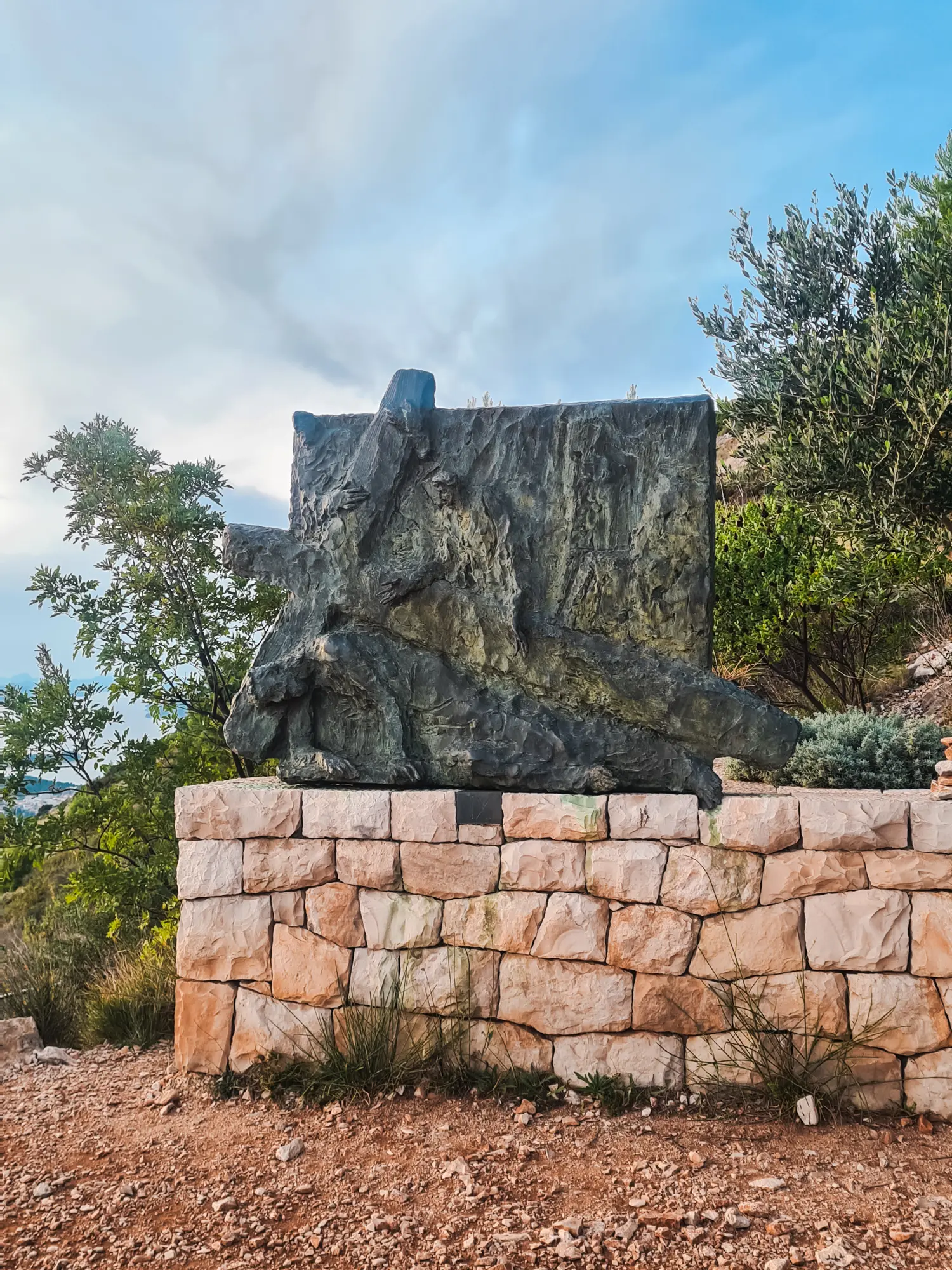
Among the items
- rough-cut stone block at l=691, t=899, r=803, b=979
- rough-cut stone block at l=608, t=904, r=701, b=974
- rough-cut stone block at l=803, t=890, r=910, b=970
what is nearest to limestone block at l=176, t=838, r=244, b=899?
rough-cut stone block at l=608, t=904, r=701, b=974

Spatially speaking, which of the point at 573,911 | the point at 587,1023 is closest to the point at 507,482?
the point at 573,911

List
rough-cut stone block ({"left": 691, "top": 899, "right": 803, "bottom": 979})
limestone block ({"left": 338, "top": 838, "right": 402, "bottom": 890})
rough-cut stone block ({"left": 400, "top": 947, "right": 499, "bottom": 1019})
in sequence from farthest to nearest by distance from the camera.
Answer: limestone block ({"left": 338, "top": 838, "right": 402, "bottom": 890}), rough-cut stone block ({"left": 400, "top": 947, "right": 499, "bottom": 1019}), rough-cut stone block ({"left": 691, "top": 899, "right": 803, "bottom": 979})

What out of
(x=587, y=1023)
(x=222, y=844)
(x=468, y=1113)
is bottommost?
(x=468, y=1113)

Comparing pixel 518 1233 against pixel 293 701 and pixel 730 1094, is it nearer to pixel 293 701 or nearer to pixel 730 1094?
pixel 730 1094

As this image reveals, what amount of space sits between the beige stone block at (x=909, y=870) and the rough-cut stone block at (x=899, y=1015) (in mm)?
389

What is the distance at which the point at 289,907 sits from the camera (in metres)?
Answer: 4.19

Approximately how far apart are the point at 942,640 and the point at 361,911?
1015cm

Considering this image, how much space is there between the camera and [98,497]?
20.1 feet

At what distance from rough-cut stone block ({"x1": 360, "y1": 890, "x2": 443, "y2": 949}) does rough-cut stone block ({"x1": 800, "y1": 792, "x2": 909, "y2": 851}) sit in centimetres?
171

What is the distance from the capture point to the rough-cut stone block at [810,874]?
3672 mm

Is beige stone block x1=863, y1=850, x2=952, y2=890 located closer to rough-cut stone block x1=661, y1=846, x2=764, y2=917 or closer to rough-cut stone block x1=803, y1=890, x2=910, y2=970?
rough-cut stone block x1=803, y1=890, x2=910, y2=970

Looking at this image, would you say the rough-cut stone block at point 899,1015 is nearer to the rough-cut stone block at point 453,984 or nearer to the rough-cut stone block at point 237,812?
the rough-cut stone block at point 453,984

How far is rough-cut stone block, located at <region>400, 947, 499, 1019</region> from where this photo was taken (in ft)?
12.9

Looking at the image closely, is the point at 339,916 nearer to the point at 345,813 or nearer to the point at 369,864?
the point at 369,864
